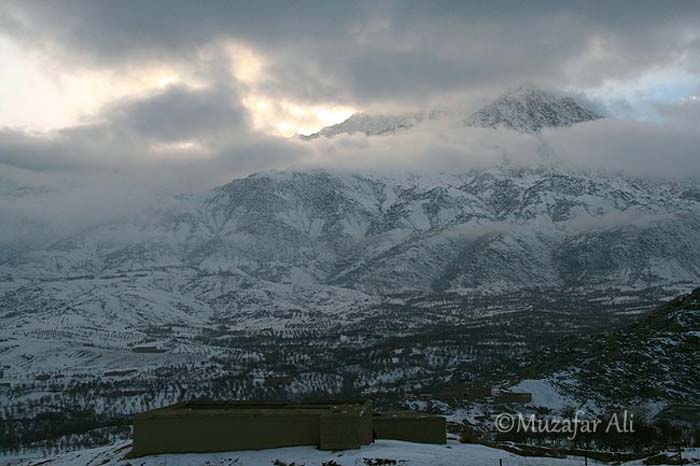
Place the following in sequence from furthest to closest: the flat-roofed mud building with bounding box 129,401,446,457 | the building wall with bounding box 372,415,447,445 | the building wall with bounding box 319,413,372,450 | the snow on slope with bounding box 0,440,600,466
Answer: the building wall with bounding box 372,415,447,445 → the flat-roofed mud building with bounding box 129,401,446,457 → the building wall with bounding box 319,413,372,450 → the snow on slope with bounding box 0,440,600,466

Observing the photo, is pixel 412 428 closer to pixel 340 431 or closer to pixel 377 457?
pixel 340 431

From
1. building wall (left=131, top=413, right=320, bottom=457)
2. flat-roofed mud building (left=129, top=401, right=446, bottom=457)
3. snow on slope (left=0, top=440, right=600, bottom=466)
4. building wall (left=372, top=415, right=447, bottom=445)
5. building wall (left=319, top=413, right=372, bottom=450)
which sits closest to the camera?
snow on slope (left=0, top=440, right=600, bottom=466)

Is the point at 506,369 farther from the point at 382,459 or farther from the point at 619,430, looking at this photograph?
the point at 382,459

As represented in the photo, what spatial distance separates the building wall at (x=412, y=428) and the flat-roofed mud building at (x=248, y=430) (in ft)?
15.5

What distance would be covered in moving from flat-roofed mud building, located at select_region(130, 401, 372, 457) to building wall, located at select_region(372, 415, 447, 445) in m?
4.74

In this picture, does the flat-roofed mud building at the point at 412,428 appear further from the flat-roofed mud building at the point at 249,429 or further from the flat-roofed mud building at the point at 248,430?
the flat-roofed mud building at the point at 248,430

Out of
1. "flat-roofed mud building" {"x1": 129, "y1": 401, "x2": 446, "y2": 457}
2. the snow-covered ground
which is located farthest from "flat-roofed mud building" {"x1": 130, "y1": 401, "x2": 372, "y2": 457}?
the snow-covered ground

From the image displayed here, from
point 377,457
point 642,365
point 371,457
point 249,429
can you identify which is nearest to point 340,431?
point 371,457

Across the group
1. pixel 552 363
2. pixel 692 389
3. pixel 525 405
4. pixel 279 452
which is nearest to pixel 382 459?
pixel 279 452

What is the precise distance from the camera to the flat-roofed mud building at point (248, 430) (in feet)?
225

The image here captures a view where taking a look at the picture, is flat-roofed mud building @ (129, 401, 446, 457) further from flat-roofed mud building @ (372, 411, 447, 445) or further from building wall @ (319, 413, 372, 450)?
flat-roofed mud building @ (372, 411, 447, 445)

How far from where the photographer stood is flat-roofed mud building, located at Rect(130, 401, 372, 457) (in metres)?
68.4

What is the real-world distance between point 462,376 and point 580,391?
183 ft

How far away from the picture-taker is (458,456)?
61.8 meters
